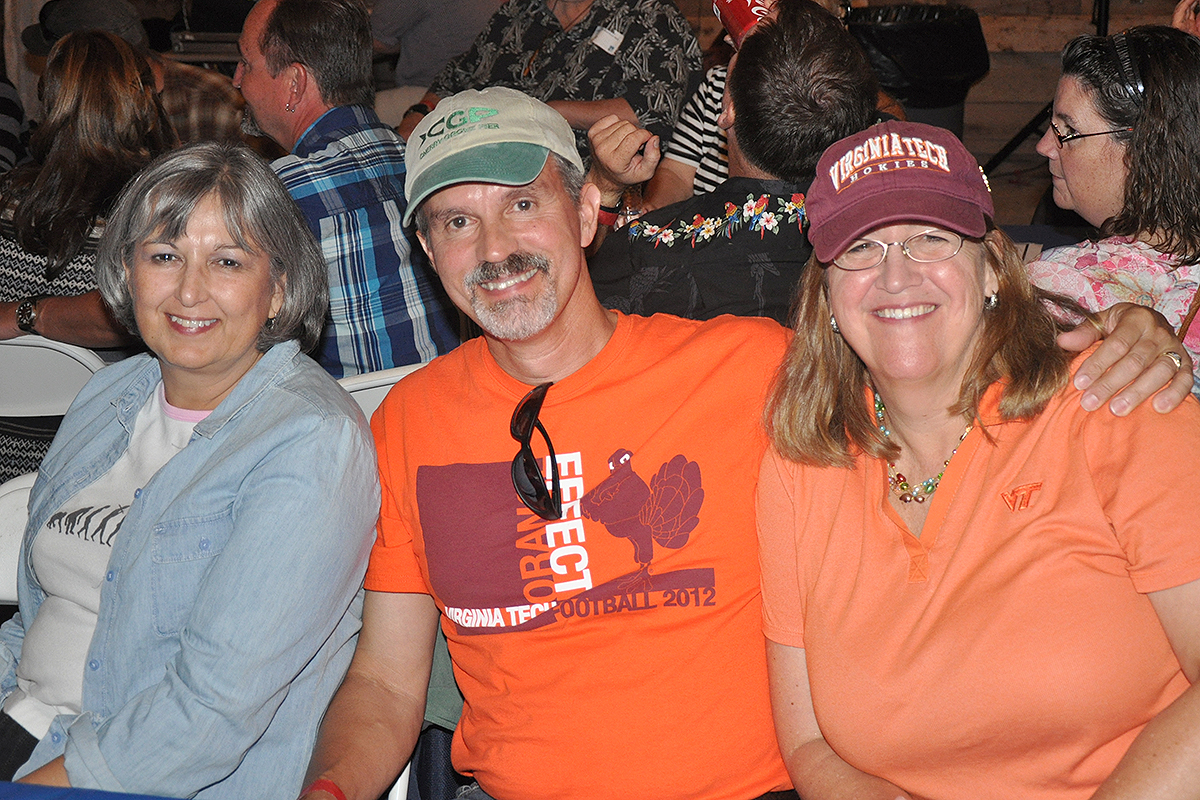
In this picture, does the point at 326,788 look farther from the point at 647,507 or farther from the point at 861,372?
the point at 861,372

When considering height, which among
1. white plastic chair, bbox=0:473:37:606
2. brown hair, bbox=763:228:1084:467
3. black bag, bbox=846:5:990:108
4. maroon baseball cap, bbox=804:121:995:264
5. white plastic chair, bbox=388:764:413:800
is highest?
black bag, bbox=846:5:990:108

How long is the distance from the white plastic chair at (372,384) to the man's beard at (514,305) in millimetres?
527

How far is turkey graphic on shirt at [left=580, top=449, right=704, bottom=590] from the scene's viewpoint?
1.73m

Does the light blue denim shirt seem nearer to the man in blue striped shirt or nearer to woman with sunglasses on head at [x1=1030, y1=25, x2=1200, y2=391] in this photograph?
the man in blue striped shirt

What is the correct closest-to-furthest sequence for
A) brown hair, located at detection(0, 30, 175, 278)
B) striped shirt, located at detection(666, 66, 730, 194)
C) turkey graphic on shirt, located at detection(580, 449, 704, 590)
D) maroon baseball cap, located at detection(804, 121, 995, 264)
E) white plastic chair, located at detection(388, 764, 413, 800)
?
maroon baseball cap, located at detection(804, 121, 995, 264)
turkey graphic on shirt, located at detection(580, 449, 704, 590)
white plastic chair, located at detection(388, 764, 413, 800)
brown hair, located at detection(0, 30, 175, 278)
striped shirt, located at detection(666, 66, 730, 194)

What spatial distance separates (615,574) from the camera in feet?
5.70

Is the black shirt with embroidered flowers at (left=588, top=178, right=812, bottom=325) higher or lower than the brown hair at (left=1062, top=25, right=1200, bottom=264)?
lower

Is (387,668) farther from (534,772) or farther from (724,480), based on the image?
(724,480)

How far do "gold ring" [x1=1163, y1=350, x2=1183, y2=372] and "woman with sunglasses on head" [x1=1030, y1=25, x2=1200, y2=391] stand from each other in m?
0.61

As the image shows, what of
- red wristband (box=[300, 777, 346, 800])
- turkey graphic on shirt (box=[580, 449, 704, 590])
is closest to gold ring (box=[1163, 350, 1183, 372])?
turkey graphic on shirt (box=[580, 449, 704, 590])

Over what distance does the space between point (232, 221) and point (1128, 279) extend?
6.14 feet

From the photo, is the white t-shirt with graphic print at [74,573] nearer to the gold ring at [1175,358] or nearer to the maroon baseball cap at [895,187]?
the maroon baseball cap at [895,187]

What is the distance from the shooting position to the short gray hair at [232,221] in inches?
74.5

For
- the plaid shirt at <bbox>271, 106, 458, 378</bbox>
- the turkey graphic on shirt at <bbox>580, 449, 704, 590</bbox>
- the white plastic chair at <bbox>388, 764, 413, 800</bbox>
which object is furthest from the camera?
the plaid shirt at <bbox>271, 106, 458, 378</bbox>
